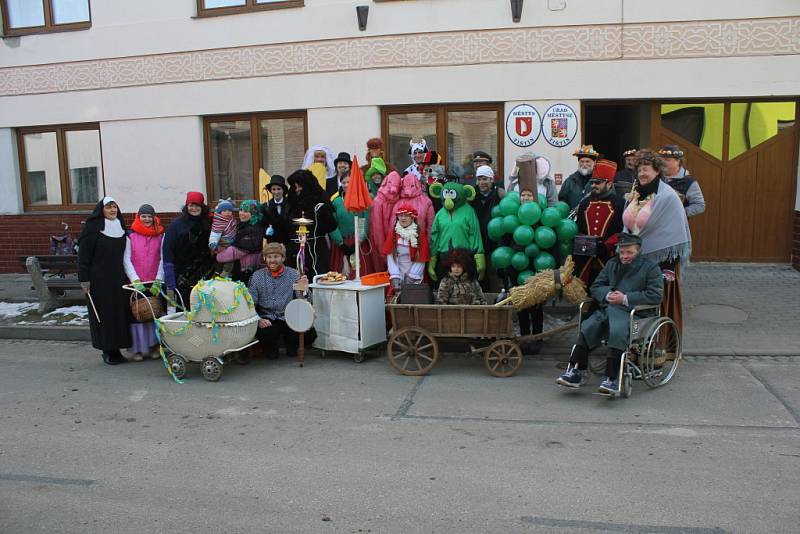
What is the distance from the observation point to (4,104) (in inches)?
471

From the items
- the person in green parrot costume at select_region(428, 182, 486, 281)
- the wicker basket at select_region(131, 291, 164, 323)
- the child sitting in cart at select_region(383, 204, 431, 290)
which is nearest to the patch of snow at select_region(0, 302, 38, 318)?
the wicker basket at select_region(131, 291, 164, 323)

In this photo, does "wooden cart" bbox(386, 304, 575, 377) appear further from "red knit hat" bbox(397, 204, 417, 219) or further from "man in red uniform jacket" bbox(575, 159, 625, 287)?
"red knit hat" bbox(397, 204, 417, 219)

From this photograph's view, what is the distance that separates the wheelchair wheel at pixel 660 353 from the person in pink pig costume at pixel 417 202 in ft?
8.46

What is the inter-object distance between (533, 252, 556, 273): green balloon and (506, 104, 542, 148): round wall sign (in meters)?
3.38

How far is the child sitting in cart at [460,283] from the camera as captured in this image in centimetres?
647

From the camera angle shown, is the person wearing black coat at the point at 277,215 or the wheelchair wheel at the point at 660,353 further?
the person wearing black coat at the point at 277,215

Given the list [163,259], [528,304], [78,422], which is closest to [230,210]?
[163,259]

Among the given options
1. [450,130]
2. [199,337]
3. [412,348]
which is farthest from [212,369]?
[450,130]

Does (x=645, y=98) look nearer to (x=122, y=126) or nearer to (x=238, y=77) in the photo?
(x=238, y=77)

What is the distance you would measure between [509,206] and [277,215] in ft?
8.63

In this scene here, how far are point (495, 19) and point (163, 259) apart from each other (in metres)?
5.59

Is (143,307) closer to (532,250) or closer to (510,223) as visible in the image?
(510,223)

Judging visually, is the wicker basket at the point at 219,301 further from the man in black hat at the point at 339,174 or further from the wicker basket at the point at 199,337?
the man in black hat at the point at 339,174

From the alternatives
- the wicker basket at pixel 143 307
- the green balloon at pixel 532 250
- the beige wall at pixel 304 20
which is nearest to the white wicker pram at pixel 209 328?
the wicker basket at pixel 143 307
